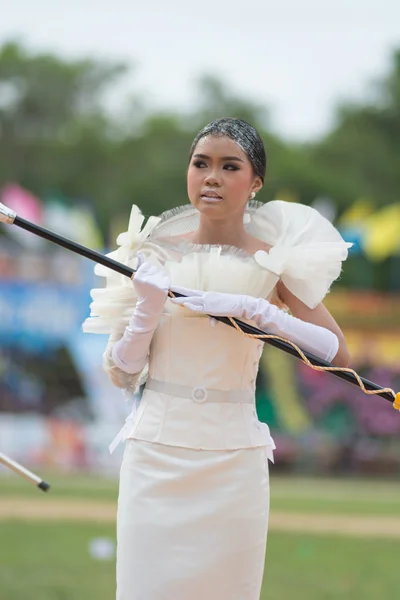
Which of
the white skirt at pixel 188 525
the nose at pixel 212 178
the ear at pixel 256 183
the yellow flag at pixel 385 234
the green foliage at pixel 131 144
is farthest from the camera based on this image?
the green foliage at pixel 131 144

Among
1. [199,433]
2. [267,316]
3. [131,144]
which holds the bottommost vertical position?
[199,433]

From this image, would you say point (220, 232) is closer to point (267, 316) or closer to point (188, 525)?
point (267, 316)

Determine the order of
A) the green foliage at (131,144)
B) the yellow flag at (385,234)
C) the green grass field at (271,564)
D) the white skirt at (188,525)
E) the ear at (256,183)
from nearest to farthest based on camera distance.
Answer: the white skirt at (188,525) → the ear at (256,183) → the green grass field at (271,564) → the yellow flag at (385,234) → the green foliage at (131,144)

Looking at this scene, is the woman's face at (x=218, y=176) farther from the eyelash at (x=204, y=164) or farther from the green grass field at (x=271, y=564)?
the green grass field at (x=271, y=564)

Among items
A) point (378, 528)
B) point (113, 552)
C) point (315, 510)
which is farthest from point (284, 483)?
point (113, 552)

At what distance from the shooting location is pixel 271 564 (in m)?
8.69

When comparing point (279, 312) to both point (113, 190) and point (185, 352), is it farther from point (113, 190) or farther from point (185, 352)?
point (113, 190)

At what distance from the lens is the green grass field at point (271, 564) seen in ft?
23.6

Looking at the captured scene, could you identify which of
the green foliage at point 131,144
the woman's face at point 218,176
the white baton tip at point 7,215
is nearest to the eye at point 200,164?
the woman's face at point 218,176

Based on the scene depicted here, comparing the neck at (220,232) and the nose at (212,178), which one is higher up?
the nose at (212,178)

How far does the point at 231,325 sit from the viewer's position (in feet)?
11.6

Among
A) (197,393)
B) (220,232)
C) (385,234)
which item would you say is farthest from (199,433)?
(385,234)

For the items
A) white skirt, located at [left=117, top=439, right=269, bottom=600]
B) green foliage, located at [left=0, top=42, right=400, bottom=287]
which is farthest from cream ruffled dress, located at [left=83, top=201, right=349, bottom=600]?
green foliage, located at [left=0, top=42, right=400, bottom=287]

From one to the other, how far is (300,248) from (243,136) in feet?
1.30
